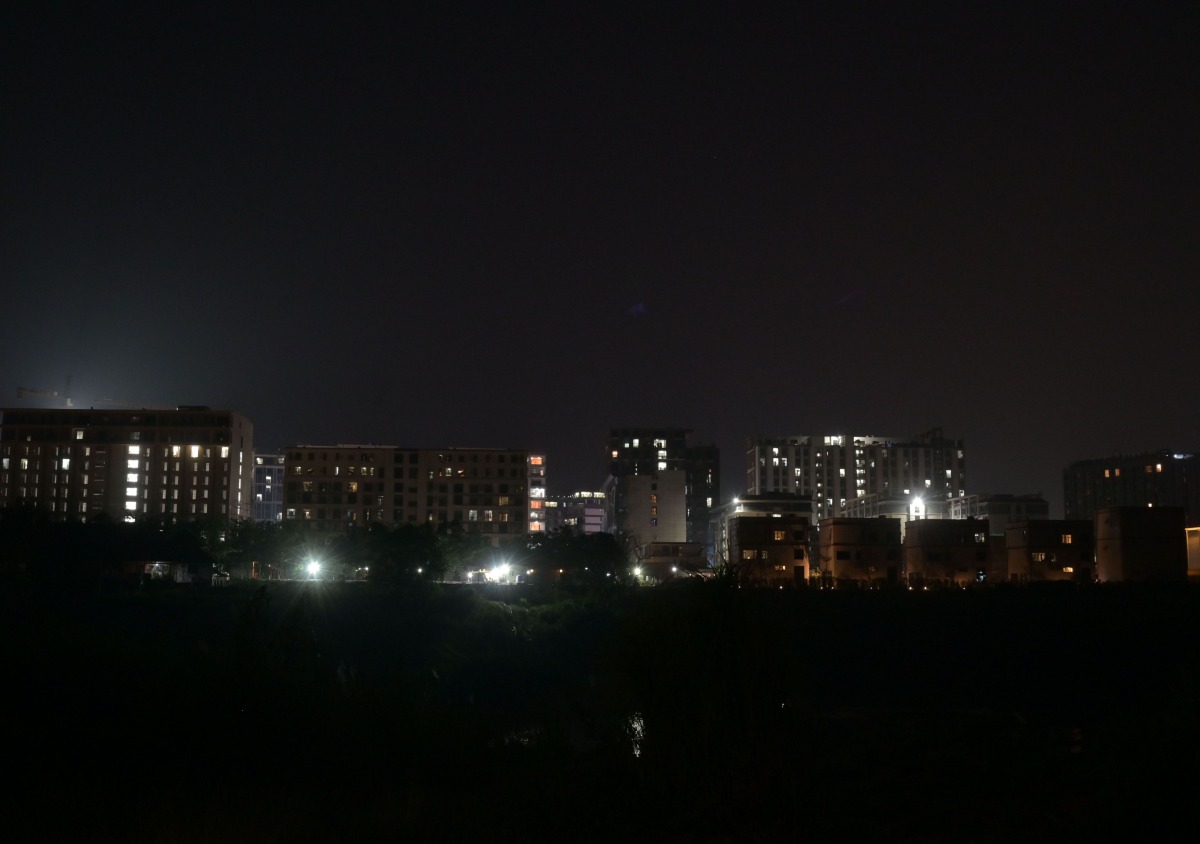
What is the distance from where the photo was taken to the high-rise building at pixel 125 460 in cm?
10381

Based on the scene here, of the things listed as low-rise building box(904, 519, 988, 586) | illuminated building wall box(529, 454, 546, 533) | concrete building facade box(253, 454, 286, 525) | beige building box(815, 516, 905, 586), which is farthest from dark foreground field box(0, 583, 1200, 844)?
concrete building facade box(253, 454, 286, 525)

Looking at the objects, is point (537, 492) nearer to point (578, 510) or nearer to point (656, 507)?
point (656, 507)

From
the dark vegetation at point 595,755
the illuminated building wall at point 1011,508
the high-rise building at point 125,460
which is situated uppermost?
the high-rise building at point 125,460

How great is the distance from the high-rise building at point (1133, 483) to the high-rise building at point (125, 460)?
94.7 meters

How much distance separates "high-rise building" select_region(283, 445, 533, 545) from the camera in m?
102

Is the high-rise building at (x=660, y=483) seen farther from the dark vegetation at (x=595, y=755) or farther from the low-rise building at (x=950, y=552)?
the dark vegetation at (x=595, y=755)

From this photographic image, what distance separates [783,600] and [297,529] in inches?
1420

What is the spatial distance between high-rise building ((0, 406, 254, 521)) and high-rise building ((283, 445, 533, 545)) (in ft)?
29.3

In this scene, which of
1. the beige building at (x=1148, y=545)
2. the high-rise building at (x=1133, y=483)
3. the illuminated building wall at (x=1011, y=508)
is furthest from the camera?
the high-rise building at (x=1133, y=483)

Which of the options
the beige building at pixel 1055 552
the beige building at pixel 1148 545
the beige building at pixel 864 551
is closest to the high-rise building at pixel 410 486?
the beige building at pixel 864 551

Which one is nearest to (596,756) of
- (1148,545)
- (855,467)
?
(1148,545)

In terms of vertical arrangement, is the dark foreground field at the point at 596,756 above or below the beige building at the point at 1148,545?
below

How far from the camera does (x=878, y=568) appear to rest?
67062 millimetres

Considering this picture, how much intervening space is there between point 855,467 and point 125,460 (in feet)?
315
